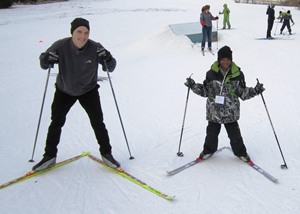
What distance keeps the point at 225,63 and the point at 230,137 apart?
885 mm

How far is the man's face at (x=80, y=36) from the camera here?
130 inches

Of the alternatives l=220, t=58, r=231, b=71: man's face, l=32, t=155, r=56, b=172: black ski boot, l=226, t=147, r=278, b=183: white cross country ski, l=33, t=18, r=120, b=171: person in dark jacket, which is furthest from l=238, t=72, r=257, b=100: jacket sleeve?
l=32, t=155, r=56, b=172: black ski boot

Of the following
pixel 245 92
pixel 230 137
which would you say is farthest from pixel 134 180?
pixel 245 92

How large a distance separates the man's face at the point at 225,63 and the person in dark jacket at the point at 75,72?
1.23 metres

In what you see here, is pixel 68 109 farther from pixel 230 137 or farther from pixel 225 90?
pixel 230 137

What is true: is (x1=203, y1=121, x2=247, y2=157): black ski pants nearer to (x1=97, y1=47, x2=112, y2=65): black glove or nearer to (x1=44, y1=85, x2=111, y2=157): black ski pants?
(x1=44, y1=85, x2=111, y2=157): black ski pants

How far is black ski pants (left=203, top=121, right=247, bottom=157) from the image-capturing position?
382 centimetres

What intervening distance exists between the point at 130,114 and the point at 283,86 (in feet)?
11.4

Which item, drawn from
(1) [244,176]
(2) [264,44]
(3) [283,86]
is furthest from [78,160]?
(2) [264,44]

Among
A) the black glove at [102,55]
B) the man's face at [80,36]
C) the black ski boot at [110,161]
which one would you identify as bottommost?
the black ski boot at [110,161]

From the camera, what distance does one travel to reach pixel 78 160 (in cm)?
421

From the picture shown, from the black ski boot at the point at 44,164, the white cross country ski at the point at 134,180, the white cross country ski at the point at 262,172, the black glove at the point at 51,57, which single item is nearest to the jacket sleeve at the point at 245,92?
the white cross country ski at the point at 262,172

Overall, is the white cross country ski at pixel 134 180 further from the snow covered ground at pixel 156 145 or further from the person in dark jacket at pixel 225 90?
the person in dark jacket at pixel 225 90

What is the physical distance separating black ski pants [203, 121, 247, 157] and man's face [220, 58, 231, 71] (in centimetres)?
65
